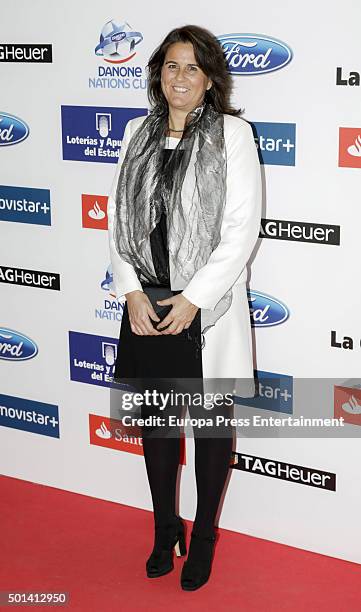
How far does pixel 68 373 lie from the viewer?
11.1 feet

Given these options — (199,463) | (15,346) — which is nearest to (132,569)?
(199,463)

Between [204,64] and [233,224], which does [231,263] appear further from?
[204,64]

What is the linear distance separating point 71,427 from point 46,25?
1.42 metres

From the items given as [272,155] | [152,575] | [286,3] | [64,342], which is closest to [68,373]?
[64,342]

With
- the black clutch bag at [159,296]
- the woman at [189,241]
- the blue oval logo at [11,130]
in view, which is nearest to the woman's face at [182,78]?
the woman at [189,241]

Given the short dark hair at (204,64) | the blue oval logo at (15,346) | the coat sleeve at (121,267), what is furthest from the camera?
the blue oval logo at (15,346)

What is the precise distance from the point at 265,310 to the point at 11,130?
1.11 m

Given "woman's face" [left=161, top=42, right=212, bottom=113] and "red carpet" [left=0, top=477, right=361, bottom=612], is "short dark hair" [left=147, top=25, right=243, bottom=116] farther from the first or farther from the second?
→ "red carpet" [left=0, top=477, right=361, bottom=612]

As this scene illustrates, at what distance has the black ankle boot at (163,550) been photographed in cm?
284

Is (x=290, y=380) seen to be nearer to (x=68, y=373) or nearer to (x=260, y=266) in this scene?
(x=260, y=266)

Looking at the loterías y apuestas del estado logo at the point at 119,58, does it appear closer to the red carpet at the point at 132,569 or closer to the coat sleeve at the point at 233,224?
the coat sleeve at the point at 233,224

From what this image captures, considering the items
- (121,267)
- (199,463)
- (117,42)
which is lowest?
(199,463)

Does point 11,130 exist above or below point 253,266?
above

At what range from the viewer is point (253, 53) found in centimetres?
271
